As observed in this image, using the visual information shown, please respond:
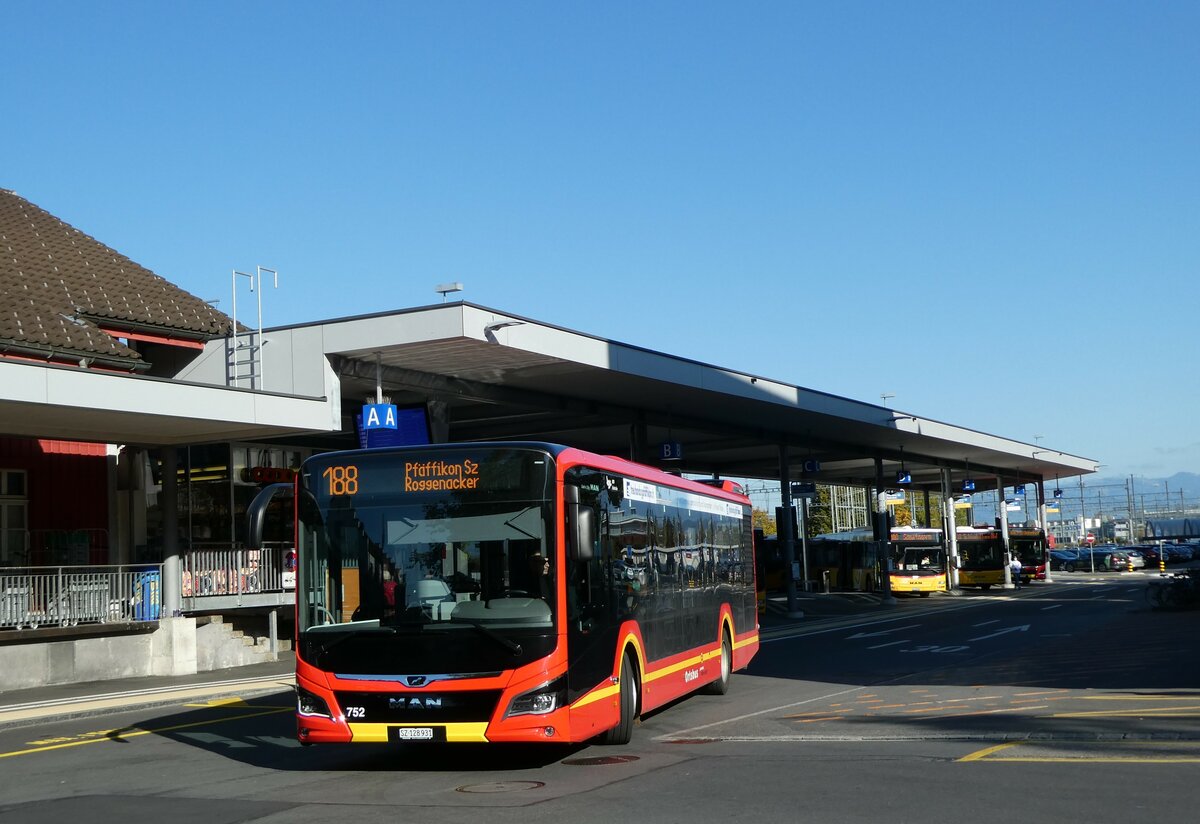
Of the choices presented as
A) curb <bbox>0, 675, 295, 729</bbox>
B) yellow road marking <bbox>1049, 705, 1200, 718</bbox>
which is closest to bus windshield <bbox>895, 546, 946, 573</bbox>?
curb <bbox>0, 675, 295, 729</bbox>

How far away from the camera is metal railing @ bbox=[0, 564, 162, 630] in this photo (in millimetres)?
22969

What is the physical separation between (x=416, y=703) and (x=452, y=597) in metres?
0.94

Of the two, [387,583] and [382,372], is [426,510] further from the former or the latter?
[382,372]

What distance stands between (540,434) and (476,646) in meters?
32.3

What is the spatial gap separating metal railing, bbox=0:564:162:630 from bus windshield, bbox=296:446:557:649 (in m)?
13.7

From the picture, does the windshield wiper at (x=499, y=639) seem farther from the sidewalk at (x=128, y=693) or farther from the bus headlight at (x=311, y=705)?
the sidewalk at (x=128, y=693)

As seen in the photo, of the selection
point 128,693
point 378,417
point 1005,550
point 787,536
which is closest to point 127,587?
point 128,693

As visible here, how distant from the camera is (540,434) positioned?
43.2 metres

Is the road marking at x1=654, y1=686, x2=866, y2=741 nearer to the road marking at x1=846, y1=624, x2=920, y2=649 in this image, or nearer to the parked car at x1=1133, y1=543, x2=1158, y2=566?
the road marking at x1=846, y1=624, x2=920, y2=649

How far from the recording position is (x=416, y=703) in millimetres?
11008

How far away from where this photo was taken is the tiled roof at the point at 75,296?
25.5 metres

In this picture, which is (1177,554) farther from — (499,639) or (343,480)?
(343,480)

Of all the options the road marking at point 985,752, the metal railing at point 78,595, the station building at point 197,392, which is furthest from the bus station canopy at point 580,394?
the road marking at point 985,752

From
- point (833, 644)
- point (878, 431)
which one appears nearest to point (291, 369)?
point (833, 644)
